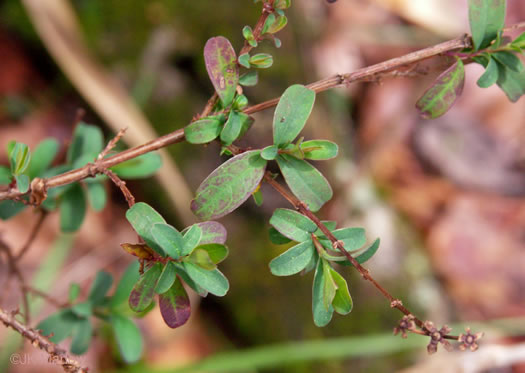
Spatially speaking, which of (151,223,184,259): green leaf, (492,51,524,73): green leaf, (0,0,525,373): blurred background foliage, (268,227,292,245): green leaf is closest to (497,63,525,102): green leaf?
(492,51,524,73): green leaf

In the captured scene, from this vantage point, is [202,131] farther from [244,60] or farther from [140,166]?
[140,166]

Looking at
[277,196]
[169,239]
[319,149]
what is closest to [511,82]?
[319,149]

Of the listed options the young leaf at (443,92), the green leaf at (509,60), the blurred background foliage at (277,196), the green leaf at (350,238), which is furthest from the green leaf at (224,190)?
the blurred background foliage at (277,196)

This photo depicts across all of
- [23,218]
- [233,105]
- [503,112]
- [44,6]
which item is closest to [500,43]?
[233,105]

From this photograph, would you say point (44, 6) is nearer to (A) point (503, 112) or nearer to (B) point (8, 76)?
(B) point (8, 76)

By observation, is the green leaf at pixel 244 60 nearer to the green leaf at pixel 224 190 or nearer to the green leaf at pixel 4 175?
the green leaf at pixel 224 190

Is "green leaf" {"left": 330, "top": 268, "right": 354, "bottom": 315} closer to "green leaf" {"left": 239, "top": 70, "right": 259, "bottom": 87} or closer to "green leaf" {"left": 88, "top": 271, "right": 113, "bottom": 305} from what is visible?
"green leaf" {"left": 239, "top": 70, "right": 259, "bottom": 87}
